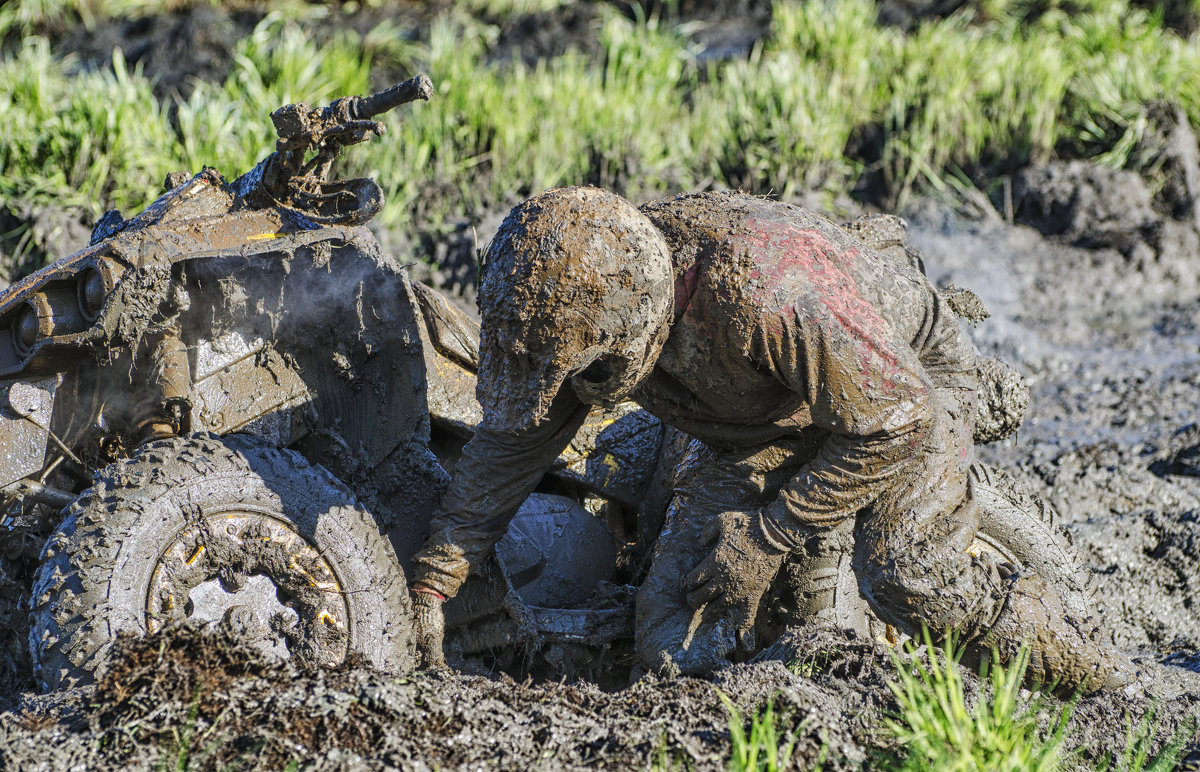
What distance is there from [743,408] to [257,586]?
4.53 feet

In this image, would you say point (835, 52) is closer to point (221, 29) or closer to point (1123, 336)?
point (1123, 336)

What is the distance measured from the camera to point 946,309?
3.38 m

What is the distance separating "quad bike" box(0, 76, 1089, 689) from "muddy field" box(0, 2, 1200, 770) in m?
0.23

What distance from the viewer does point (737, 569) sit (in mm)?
3170

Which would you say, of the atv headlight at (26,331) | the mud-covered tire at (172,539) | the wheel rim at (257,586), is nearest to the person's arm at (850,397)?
the mud-covered tire at (172,539)

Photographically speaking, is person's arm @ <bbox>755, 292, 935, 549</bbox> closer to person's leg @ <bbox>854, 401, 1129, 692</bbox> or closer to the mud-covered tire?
person's leg @ <bbox>854, 401, 1129, 692</bbox>

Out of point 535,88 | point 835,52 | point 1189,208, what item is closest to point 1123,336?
point 1189,208

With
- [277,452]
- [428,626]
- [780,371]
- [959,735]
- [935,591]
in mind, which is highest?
[780,371]

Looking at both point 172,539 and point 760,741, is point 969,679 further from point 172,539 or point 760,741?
point 172,539

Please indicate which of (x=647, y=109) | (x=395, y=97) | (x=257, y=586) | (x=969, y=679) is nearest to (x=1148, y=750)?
(x=969, y=679)

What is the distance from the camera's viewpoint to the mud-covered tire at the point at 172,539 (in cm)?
280

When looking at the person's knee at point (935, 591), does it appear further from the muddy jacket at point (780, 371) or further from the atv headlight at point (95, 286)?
the atv headlight at point (95, 286)

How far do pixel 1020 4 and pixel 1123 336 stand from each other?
4.36 meters

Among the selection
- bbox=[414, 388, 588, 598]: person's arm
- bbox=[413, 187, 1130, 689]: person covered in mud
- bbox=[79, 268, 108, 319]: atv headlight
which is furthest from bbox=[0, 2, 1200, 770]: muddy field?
bbox=[79, 268, 108, 319]: atv headlight
